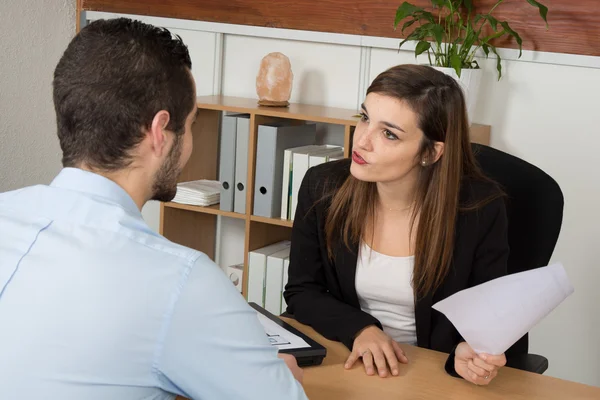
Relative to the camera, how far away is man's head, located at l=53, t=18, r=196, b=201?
3.91 ft

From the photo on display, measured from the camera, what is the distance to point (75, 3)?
3787mm

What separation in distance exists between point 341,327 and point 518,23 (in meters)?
1.64

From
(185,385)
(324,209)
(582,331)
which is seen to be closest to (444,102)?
(324,209)

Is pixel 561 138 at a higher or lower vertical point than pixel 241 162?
higher

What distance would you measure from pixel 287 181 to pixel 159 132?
190cm

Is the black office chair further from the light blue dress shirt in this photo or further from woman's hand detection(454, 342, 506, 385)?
the light blue dress shirt

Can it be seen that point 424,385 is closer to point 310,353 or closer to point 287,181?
point 310,353

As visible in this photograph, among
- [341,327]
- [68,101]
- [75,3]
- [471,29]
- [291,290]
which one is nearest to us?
[68,101]

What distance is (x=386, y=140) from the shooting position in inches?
81.5

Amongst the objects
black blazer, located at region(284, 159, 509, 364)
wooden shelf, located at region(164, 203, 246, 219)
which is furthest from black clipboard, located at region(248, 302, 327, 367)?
wooden shelf, located at region(164, 203, 246, 219)

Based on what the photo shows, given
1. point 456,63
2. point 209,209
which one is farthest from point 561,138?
point 209,209

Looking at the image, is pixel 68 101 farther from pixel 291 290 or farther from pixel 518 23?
pixel 518 23

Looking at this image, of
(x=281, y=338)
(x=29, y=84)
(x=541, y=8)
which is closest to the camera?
(x=281, y=338)

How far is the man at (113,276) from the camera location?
1045 mm
